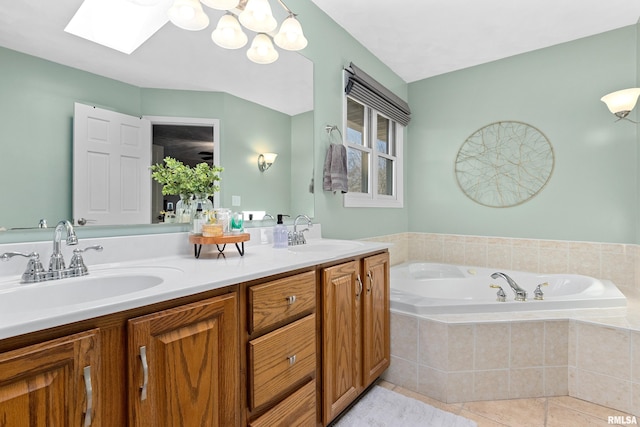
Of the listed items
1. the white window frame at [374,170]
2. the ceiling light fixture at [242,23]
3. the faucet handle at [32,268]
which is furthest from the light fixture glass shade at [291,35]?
the faucet handle at [32,268]

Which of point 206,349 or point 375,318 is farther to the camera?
point 375,318

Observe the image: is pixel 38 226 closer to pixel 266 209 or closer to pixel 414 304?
pixel 266 209

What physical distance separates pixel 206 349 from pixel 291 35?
1.58m

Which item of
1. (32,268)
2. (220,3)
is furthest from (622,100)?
(32,268)

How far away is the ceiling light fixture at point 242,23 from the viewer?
140 cm

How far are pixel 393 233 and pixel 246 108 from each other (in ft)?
6.76

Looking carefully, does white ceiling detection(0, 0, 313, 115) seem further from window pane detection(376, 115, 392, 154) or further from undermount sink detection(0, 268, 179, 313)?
window pane detection(376, 115, 392, 154)

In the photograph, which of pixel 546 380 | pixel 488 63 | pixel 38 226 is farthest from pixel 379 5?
pixel 546 380

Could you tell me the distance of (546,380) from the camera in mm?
1862

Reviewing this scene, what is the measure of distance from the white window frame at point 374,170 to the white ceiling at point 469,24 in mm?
557

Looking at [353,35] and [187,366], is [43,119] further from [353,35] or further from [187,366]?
[353,35]

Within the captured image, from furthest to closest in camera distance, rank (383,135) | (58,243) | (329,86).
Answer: (383,135)
(329,86)
(58,243)

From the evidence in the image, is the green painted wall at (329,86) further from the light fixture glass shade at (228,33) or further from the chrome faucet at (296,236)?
the light fixture glass shade at (228,33)

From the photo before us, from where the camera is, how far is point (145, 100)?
4.36ft
